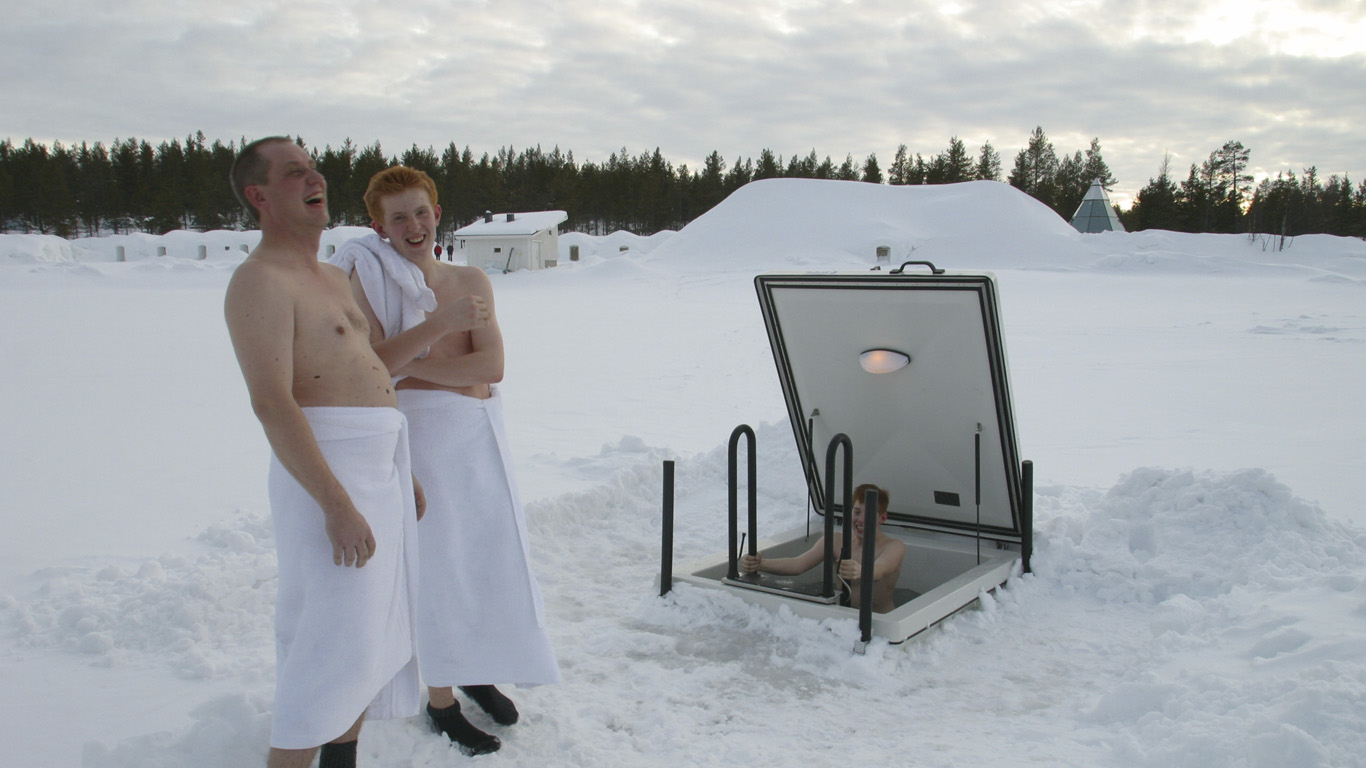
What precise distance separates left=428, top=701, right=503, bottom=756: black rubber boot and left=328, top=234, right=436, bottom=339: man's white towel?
Result: 51.5 inches

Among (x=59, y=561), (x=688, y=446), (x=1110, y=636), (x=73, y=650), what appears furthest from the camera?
(x=688, y=446)

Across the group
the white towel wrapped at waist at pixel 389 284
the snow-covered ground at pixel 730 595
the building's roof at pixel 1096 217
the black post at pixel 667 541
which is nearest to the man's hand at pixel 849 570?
the snow-covered ground at pixel 730 595

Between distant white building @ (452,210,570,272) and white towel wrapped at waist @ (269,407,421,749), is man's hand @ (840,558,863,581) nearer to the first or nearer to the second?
white towel wrapped at waist @ (269,407,421,749)

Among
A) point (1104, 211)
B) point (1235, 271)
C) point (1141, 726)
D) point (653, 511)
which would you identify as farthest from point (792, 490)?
point (1104, 211)

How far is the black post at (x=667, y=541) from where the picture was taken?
4812 millimetres

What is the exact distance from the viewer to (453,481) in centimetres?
313

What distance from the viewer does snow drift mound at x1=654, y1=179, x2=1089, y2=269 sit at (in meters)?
38.5

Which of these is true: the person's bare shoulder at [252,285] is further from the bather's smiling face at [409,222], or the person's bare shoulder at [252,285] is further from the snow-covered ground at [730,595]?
the snow-covered ground at [730,595]

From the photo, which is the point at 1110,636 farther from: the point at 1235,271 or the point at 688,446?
the point at 1235,271

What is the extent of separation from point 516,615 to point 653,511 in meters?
3.74

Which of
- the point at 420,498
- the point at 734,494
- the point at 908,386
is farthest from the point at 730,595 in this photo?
the point at 420,498

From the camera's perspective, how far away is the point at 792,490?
718 cm

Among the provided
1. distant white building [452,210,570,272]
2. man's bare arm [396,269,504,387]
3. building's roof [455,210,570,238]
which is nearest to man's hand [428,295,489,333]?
man's bare arm [396,269,504,387]

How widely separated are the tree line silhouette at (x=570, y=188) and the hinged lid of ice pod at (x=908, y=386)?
5843 cm
